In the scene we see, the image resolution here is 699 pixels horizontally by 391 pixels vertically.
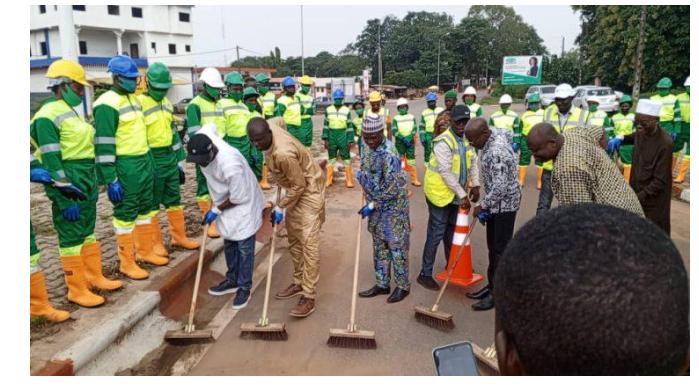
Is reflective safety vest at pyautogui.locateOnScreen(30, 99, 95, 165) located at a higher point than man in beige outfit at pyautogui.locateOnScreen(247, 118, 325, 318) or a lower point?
higher

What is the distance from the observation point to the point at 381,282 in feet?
15.1

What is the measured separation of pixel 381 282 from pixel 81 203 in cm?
269

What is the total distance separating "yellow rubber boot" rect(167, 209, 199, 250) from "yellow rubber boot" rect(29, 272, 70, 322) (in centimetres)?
184

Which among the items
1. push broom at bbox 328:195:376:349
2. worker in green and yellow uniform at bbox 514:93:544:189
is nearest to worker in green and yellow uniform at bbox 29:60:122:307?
push broom at bbox 328:195:376:349

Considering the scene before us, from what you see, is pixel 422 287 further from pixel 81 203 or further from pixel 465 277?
pixel 81 203

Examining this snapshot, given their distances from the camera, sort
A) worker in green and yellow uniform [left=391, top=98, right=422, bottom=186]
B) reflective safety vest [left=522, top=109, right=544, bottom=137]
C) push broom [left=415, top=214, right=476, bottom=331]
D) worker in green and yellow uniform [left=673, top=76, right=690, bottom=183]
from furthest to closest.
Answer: worker in green and yellow uniform [left=391, top=98, right=422, bottom=186]
worker in green and yellow uniform [left=673, top=76, right=690, bottom=183]
reflective safety vest [left=522, top=109, right=544, bottom=137]
push broom [left=415, top=214, right=476, bottom=331]

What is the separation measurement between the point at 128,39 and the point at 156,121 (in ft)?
112

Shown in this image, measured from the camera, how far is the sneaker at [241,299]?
4.50 metres

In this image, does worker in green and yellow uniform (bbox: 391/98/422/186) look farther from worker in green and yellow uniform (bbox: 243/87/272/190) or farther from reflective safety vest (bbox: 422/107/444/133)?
worker in green and yellow uniform (bbox: 243/87/272/190)

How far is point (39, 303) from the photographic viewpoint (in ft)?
12.1

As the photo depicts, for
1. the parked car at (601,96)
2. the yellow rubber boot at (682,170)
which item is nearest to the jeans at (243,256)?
the yellow rubber boot at (682,170)

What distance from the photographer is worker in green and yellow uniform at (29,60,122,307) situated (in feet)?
12.5

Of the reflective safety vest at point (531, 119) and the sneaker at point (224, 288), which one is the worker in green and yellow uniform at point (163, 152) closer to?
the sneaker at point (224, 288)

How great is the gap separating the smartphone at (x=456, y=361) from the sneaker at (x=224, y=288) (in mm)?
3568
